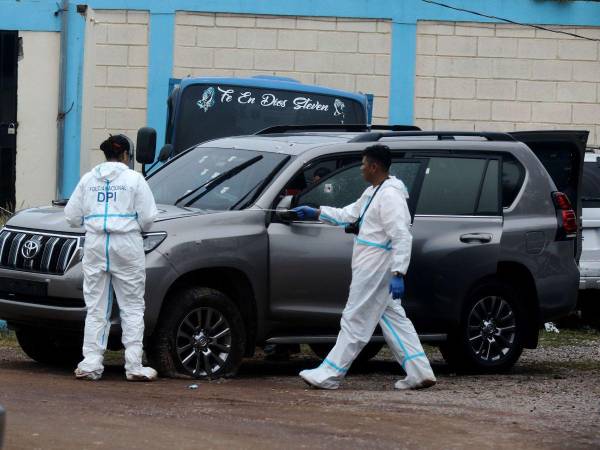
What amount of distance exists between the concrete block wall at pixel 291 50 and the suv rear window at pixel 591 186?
6.81 meters

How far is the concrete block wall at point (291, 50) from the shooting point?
20.8 metres

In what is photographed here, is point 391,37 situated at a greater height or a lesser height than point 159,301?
greater

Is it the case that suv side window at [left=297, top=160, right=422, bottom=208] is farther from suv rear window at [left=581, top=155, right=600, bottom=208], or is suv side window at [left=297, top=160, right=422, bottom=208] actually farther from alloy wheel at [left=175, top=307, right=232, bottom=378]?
suv rear window at [left=581, top=155, right=600, bottom=208]

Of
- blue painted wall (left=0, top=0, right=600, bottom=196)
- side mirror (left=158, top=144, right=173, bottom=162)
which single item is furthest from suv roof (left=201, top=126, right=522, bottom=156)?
blue painted wall (left=0, top=0, right=600, bottom=196)

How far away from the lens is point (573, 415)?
8.61 meters

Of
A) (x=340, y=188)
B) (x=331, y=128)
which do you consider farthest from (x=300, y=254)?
(x=331, y=128)

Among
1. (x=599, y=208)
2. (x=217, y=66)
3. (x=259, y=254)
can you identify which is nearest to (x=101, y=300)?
(x=259, y=254)

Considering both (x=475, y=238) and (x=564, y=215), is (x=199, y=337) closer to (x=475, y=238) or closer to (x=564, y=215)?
(x=475, y=238)

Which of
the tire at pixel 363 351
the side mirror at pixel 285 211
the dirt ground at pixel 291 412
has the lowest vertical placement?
the tire at pixel 363 351

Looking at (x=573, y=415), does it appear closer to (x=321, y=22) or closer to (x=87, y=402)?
(x=87, y=402)

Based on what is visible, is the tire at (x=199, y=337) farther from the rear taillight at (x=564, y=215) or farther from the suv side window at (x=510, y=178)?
the rear taillight at (x=564, y=215)

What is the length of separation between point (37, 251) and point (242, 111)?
606cm

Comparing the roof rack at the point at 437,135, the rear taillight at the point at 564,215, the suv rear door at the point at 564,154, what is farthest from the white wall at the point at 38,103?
the rear taillight at the point at 564,215

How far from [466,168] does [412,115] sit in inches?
394
